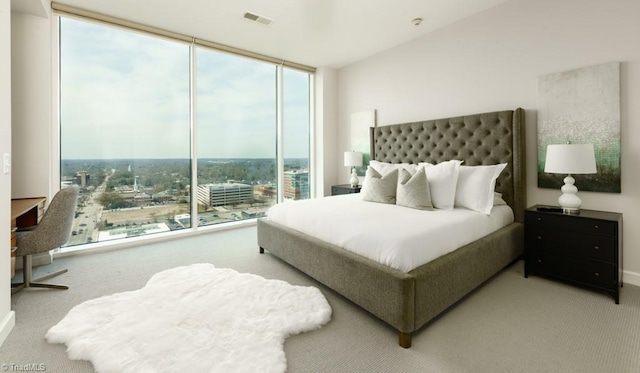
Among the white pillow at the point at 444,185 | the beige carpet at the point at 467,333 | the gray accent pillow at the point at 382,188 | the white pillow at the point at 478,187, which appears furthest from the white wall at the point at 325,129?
the beige carpet at the point at 467,333

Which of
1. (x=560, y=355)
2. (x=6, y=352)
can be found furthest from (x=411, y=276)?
(x=6, y=352)

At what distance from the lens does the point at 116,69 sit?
12.2 feet

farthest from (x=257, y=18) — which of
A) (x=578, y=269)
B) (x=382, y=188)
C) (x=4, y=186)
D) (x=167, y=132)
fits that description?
(x=578, y=269)

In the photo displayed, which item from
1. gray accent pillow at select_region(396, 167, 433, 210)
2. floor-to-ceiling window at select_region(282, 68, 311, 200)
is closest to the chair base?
gray accent pillow at select_region(396, 167, 433, 210)

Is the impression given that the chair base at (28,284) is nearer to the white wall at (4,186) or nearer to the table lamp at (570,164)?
the white wall at (4,186)

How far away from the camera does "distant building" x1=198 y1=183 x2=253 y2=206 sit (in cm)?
454

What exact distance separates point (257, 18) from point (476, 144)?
3.08 meters

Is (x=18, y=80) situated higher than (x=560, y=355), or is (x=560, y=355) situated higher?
(x=18, y=80)

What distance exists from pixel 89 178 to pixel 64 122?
71 cm

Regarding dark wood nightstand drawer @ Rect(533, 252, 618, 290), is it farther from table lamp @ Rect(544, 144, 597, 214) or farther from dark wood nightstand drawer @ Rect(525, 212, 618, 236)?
table lamp @ Rect(544, 144, 597, 214)

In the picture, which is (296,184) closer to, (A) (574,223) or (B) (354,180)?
(B) (354,180)

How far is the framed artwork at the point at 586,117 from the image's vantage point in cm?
254

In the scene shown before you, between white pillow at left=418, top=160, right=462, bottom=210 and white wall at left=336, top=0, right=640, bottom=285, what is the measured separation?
2.91 ft

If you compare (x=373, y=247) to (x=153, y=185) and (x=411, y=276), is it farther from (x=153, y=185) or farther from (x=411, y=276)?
(x=153, y=185)
